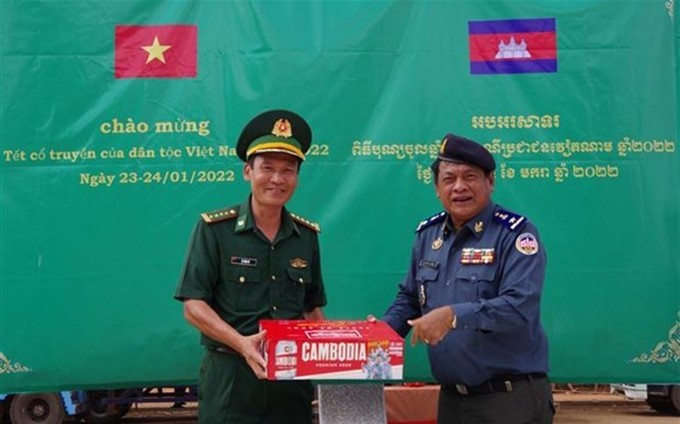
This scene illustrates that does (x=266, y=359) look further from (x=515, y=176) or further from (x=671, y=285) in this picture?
(x=671, y=285)

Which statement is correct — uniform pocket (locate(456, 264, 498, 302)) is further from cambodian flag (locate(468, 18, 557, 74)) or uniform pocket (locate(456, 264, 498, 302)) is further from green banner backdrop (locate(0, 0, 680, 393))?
cambodian flag (locate(468, 18, 557, 74))

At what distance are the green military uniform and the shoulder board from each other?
0.71 m

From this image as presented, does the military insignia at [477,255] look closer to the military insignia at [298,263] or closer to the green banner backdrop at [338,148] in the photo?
the military insignia at [298,263]

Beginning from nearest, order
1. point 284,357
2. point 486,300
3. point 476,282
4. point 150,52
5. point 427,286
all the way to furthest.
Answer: point 284,357 → point 486,300 → point 476,282 → point 427,286 → point 150,52

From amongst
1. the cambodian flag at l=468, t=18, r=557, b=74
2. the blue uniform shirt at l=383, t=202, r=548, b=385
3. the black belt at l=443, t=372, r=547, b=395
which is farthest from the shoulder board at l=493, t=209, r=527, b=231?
the cambodian flag at l=468, t=18, r=557, b=74

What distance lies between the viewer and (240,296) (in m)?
2.75

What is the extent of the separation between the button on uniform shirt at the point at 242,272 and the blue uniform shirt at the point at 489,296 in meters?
0.49

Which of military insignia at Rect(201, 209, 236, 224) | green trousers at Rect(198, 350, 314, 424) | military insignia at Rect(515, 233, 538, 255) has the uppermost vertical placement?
military insignia at Rect(201, 209, 236, 224)

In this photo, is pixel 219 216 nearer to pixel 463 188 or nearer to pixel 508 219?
pixel 463 188

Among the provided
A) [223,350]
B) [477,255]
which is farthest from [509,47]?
[223,350]

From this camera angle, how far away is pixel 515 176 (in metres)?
4.24

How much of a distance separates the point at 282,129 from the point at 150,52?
5.62 feet

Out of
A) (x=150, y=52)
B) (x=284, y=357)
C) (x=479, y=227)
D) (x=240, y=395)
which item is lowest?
(x=240, y=395)

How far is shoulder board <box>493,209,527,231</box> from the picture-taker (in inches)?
110
